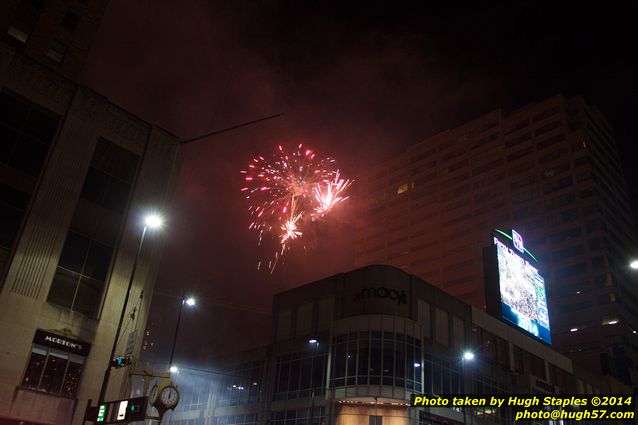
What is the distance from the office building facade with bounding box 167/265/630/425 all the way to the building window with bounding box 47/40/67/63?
3061 cm

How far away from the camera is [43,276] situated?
1164 inches

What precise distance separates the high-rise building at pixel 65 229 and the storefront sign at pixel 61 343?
5 centimetres

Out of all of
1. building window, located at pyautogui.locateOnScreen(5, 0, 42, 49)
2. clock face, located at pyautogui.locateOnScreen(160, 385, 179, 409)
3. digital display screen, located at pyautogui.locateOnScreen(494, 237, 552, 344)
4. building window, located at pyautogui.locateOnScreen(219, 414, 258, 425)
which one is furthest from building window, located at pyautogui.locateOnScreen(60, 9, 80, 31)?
digital display screen, located at pyautogui.locateOnScreen(494, 237, 552, 344)

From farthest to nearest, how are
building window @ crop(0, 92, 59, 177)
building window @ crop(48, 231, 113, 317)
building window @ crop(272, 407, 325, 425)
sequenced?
building window @ crop(272, 407, 325, 425)
building window @ crop(0, 92, 59, 177)
building window @ crop(48, 231, 113, 317)

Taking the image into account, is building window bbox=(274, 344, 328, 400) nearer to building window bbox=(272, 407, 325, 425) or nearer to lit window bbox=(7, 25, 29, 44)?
building window bbox=(272, 407, 325, 425)

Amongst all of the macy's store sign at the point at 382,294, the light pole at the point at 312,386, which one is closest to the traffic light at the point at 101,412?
the light pole at the point at 312,386

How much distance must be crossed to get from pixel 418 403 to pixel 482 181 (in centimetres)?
11728

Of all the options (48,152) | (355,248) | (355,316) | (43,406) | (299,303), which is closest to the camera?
(43,406)

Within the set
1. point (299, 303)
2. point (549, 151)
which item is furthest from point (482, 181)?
point (299, 303)

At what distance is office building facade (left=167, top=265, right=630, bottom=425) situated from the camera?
147ft

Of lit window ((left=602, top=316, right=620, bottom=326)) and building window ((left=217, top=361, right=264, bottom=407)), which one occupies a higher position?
lit window ((left=602, top=316, right=620, bottom=326))

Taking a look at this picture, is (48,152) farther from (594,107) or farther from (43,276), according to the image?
(594,107)

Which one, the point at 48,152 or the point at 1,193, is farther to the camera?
the point at 48,152

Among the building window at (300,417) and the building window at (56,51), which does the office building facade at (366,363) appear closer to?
the building window at (300,417)
